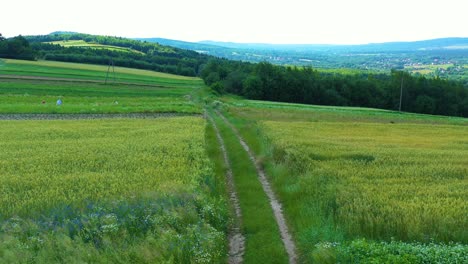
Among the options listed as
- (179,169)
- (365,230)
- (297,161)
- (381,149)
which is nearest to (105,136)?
(179,169)

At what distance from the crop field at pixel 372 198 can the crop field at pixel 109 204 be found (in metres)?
3.02

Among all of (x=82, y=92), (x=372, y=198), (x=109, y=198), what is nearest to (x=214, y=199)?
(x=109, y=198)

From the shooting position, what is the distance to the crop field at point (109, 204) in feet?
32.8

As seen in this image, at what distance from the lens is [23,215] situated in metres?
12.1

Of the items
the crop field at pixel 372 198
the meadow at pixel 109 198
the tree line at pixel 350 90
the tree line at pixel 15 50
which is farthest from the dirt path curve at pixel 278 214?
the tree line at pixel 15 50

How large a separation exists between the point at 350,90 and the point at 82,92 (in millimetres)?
60023

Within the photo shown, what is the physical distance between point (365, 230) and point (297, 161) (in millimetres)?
7639

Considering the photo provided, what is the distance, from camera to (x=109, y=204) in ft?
40.9

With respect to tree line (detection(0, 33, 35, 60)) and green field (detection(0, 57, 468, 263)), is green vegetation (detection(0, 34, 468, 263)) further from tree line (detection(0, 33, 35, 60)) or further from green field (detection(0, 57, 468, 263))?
tree line (detection(0, 33, 35, 60))

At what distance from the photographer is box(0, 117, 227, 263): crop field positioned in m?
10.0

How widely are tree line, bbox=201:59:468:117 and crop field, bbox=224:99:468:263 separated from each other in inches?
2583

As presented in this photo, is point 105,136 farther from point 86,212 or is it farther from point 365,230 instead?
point 365,230

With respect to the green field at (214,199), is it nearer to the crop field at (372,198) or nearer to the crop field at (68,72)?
the crop field at (372,198)

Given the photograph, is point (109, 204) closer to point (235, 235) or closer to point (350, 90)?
point (235, 235)
